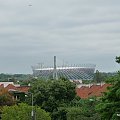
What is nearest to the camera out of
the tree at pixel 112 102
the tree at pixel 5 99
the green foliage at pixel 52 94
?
the tree at pixel 112 102

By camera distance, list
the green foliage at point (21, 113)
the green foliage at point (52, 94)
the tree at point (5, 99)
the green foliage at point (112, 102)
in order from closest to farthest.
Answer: the green foliage at point (112, 102), the green foliage at point (21, 113), the green foliage at point (52, 94), the tree at point (5, 99)

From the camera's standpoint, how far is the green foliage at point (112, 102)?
99.9 feet

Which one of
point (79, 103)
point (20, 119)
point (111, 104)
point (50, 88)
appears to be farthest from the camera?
point (50, 88)

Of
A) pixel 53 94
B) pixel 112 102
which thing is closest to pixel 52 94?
pixel 53 94

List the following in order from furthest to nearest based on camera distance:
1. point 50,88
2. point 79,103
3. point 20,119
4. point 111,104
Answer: point 50,88 < point 79,103 < point 20,119 < point 111,104

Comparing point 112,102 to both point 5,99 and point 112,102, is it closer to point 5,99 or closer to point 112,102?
point 112,102

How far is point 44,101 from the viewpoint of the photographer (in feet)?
224

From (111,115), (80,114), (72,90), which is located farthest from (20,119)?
(111,115)

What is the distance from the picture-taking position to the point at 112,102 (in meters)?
30.9

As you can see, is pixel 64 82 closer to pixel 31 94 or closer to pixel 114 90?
pixel 31 94

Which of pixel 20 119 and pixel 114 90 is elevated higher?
pixel 114 90

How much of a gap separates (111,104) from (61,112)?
35123 mm

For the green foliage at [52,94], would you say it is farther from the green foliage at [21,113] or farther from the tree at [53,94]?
the green foliage at [21,113]

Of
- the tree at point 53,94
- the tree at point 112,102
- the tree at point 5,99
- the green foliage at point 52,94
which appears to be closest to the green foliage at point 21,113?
the tree at point 53,94
